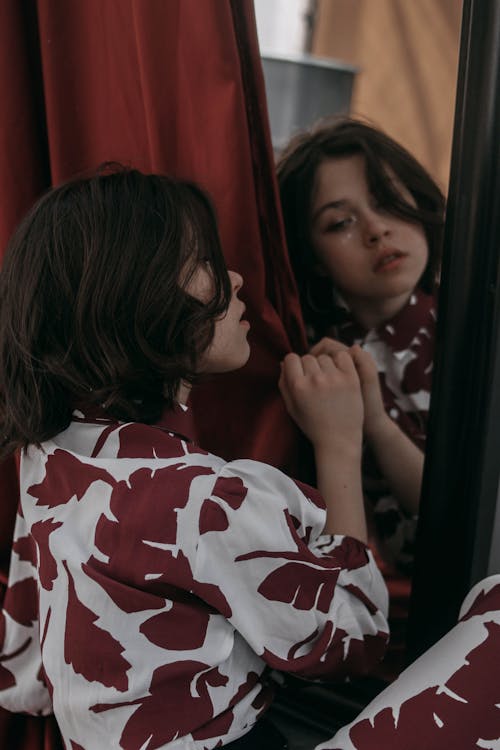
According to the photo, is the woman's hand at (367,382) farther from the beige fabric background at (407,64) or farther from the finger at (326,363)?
the beige fabric background at (407,64)

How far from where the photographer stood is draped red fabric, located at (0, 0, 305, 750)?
88 centimetres

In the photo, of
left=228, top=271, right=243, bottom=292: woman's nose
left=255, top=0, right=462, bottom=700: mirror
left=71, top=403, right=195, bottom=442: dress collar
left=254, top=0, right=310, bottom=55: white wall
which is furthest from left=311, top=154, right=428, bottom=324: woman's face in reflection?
left=254, top=0, right=310, bottom=55: white wall

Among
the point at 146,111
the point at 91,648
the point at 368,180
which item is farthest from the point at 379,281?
the point at 91,648

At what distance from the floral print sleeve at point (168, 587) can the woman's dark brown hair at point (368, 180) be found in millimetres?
468

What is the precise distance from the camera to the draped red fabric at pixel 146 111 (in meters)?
0.88

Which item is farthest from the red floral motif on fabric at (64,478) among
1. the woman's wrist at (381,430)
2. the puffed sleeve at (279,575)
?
the woman's wrist at (381,430)

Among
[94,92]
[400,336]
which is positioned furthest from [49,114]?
[400,336]

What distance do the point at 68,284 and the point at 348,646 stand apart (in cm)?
44

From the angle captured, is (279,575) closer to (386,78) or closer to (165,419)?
(165,419)

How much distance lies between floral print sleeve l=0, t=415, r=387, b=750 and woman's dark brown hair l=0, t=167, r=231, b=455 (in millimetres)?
45

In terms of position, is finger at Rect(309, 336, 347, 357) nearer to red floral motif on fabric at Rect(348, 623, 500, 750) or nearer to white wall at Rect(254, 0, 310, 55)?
red floral motif on fabric at Rect(348, 623, 500, 750)

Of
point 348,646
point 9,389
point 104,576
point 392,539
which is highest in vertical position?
point 9,389

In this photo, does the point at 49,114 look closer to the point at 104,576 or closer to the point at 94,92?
the point at 94,92

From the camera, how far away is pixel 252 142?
93 cm
